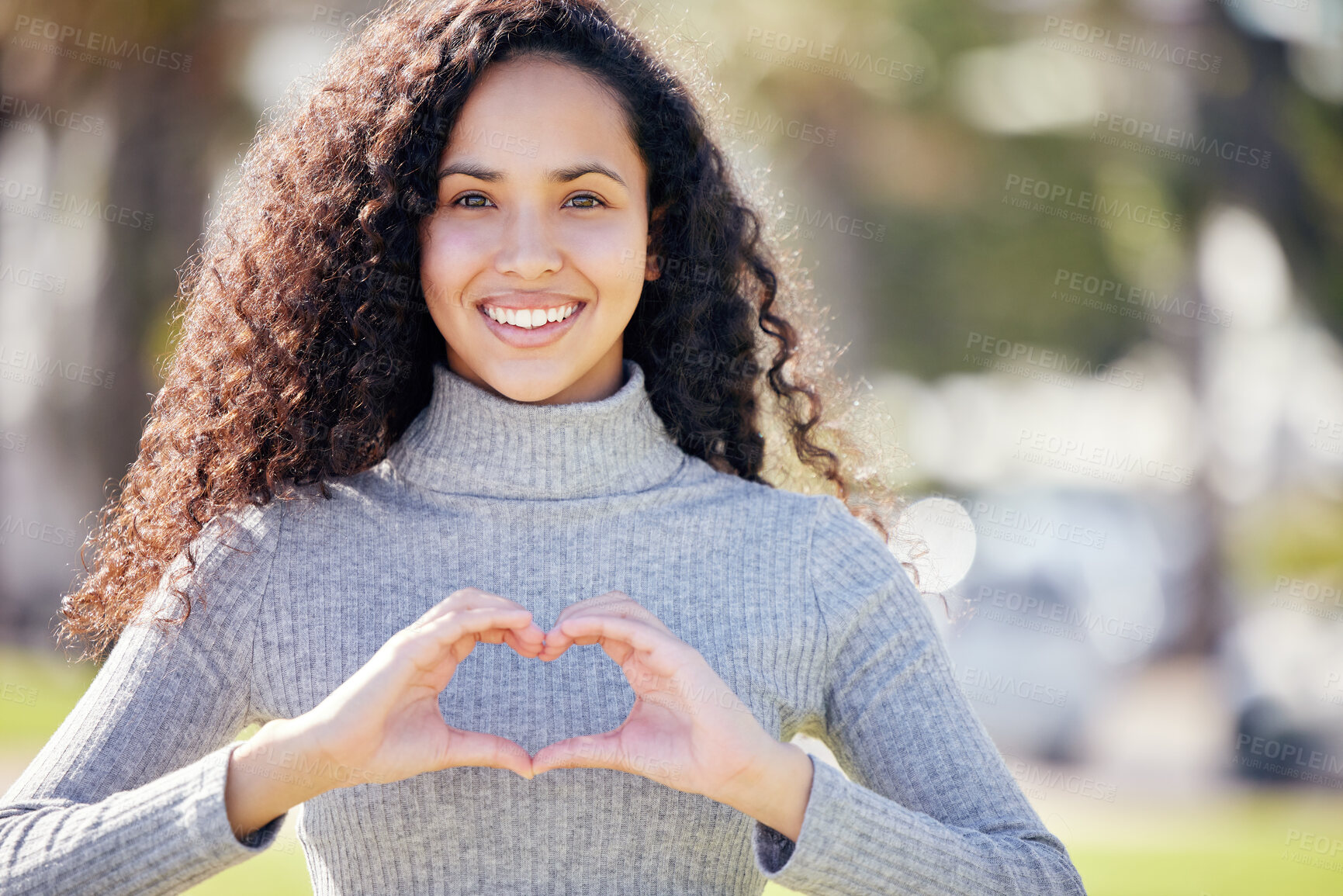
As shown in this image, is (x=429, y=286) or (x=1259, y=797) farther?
(x=1259, y=797)

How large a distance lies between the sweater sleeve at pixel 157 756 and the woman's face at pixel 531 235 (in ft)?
1.63

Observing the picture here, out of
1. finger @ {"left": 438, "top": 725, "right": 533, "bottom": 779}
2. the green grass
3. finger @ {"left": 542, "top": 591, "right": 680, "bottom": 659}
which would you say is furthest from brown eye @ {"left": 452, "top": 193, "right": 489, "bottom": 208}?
the green grass

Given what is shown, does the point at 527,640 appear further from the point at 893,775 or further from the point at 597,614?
the point at 893,775

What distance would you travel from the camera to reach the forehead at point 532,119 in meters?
2.22

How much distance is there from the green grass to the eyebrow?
2640 millimetres

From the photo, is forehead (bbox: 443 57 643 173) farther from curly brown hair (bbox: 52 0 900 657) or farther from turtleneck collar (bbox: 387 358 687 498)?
turtleneck collar (bbox: 387 358 687 498)

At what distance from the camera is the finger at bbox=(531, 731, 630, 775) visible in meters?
1.77

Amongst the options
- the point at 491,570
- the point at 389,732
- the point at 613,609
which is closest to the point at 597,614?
the point at 613,609

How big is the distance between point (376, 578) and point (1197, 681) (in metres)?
14.4

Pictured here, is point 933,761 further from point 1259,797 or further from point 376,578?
point 1259,797

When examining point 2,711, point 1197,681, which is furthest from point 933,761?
point 1197,681

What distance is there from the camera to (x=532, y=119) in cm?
224

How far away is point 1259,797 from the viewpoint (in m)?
9.66

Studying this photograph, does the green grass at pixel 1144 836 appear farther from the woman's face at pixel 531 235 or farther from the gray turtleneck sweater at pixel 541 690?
the woman's face at pixel 531 235
